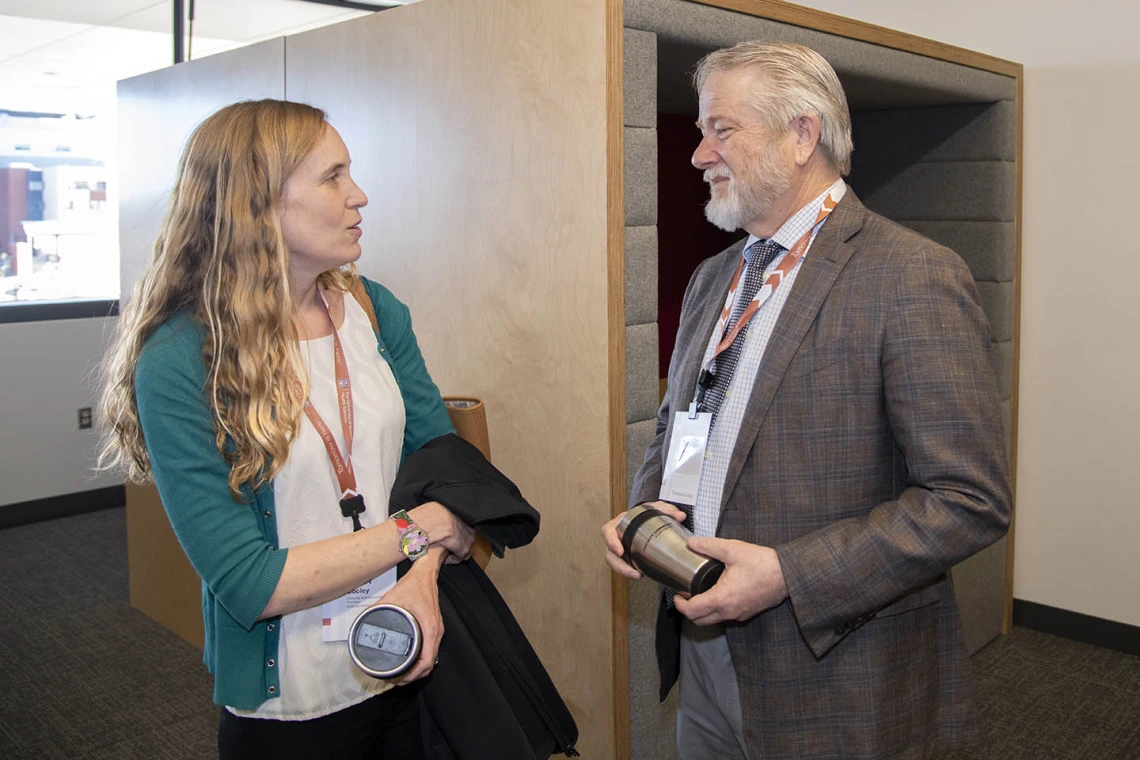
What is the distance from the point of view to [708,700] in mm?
1723

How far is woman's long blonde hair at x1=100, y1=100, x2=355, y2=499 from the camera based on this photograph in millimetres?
1467

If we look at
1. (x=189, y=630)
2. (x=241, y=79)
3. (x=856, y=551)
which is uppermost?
(x=241, y=79)

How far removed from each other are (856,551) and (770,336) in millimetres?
346

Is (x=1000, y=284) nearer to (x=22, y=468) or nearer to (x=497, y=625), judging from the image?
(x=497, y=625)

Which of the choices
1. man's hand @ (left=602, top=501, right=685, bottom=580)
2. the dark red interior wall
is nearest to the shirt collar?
man's hand @ (left=602, top=501, right=685, bottom=580)

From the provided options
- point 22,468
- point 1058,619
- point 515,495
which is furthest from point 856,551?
point 22,468

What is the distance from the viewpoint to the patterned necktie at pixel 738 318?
1.61 metres

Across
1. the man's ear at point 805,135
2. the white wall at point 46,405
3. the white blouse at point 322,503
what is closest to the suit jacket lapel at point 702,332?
the man's ear at point 805,135

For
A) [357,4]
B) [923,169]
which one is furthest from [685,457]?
[357,4]

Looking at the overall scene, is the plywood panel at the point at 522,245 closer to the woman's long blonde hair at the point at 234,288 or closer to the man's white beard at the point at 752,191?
the man's white beard at the point at 752,191

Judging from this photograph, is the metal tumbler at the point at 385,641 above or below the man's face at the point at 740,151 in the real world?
below

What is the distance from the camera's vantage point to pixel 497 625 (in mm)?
1631

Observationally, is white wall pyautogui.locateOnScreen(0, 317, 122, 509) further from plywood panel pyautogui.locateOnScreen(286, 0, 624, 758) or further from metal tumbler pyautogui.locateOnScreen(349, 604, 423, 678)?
metal tumbler pyautogui.locateOnScreen(349, 604, 423, 678)

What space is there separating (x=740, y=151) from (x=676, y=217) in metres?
2.30
